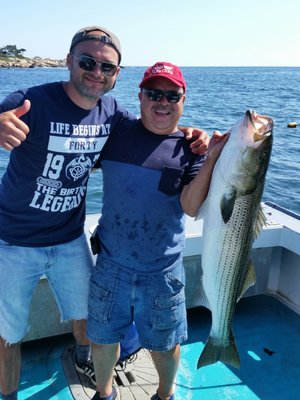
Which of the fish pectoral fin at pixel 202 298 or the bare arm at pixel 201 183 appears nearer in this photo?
the bare arm at pixel 201 183

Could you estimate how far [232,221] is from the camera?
287cm

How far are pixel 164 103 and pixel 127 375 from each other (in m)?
2.31

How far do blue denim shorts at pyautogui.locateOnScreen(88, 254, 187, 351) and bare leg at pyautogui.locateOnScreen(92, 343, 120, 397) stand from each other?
8 cm

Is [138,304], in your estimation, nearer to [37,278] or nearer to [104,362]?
[104,362]

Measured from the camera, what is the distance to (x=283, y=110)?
29.4 metres

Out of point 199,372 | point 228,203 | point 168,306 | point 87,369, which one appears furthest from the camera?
point 199,372

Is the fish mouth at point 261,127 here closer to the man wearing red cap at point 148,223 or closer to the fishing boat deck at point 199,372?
the man wearing red cap at point 148,223

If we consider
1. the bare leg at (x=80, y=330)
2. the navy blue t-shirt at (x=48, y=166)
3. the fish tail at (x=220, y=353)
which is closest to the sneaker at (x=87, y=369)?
the bare leg at (x=80, y=330)

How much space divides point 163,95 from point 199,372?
247 centimetres

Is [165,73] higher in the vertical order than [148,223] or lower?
higher

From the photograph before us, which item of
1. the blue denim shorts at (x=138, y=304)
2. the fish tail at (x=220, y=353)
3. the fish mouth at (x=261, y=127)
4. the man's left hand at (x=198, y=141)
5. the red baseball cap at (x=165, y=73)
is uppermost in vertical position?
the red baseball cap at (x=165, y=73)

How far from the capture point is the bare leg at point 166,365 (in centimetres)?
325

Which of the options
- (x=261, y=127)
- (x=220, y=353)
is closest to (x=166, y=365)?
(x=220, y=353)

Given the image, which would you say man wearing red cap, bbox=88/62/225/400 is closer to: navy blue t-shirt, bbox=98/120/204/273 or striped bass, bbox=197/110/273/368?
navy blue t-shirt, bbox=98/120/204/273
